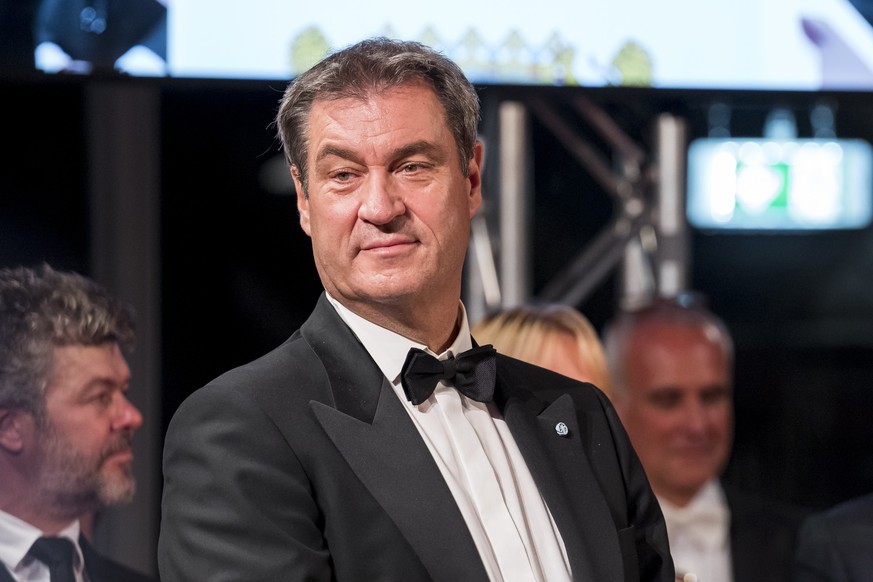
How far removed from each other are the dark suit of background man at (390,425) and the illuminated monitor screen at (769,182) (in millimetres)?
1826

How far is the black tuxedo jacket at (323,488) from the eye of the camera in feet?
4.43

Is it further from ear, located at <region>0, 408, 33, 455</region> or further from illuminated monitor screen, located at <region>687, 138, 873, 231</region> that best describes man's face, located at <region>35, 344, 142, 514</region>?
illuminated monitor screen, located at <region>687, 138, 873, 231</region>

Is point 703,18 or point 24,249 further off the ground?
point 703,18

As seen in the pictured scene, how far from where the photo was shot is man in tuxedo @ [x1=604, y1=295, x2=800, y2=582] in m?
3.11

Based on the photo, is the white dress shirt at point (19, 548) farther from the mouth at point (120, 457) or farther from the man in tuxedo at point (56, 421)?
the mouth at point (120, 457)

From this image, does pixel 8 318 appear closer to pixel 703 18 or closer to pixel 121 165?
pixel 121 165

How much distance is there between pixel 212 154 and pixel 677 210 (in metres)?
1.47

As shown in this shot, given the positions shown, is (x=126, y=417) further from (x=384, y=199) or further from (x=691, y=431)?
(x=691, y=431)

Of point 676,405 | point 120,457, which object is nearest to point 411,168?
point 120,457

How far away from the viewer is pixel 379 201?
5.15 feet

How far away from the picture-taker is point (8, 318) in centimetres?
246

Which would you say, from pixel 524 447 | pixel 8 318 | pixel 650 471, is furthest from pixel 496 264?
pixel 524 447

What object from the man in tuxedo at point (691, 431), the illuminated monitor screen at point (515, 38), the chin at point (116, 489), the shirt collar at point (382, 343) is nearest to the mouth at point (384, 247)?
the shirt collar at point (382, 343)

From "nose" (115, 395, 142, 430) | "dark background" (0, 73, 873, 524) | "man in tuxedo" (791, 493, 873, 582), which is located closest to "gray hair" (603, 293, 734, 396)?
"dark background" (0, 73, 873, 524)
